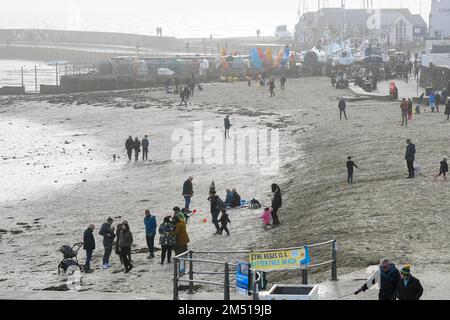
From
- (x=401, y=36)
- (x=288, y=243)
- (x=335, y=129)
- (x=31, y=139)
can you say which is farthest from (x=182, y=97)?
(x=401, y=36)

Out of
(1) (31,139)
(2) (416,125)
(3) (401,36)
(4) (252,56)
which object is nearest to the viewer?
(2) (416,125)

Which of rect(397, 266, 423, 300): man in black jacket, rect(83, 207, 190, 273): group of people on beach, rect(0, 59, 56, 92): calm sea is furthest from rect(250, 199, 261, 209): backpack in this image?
rect(0, 59, 56, 92): calm sea

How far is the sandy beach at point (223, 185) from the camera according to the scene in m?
17.3

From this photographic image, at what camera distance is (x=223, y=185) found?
27359 millimetres

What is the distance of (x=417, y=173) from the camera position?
75.3 ft

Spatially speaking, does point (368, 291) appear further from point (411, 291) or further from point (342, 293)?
point (411, 291)

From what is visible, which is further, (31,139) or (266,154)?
(31,139)

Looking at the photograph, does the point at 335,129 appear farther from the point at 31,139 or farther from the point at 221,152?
the point at 31,139

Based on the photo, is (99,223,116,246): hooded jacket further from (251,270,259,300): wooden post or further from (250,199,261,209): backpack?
(251,270,259,300): wooden post

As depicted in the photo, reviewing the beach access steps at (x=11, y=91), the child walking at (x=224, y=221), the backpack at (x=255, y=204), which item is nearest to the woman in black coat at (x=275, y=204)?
the child walking at (x=224, y=221)

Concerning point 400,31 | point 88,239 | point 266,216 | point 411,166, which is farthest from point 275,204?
point 400,31

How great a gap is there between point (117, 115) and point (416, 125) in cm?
1853

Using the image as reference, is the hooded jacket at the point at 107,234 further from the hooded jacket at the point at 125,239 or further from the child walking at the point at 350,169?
the child walking at the point at 350,169
